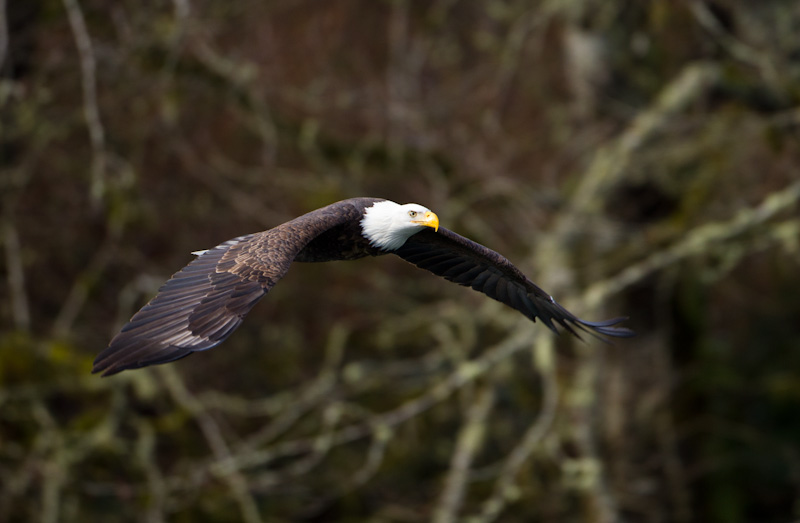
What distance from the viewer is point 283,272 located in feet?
13.2

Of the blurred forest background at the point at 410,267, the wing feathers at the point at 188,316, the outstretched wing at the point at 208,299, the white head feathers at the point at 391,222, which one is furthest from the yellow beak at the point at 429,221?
the blurred forest background at the point at 410,267

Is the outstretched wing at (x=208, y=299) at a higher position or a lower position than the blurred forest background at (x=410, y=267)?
lower

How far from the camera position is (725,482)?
1030 cm

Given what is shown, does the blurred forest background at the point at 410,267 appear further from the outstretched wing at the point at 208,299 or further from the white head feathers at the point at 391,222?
the outstretched wing at the point at 208,299

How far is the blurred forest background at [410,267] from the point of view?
7.32m

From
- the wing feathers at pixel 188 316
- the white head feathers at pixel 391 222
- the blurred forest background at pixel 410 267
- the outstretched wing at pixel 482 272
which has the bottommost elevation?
the wing feathers at pixel 188 316

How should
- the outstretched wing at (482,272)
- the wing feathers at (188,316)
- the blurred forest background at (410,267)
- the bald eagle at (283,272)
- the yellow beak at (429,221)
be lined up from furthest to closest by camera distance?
the blurred forest background at (410,267) → the outstretched wing at (482,272) → the yellow beak at (429,221) → the bald eagle at (283,272) → the wing feathers at (188,316)

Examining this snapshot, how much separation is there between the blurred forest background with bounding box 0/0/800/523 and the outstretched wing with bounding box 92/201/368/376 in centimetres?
214

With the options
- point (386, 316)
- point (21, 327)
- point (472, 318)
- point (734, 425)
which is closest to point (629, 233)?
point (472, 318)

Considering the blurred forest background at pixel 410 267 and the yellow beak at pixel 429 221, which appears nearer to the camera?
the yellow beak at pixel 429 221

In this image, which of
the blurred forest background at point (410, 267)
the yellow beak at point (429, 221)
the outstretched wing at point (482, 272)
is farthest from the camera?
the blurred forest background at point (410, 267)

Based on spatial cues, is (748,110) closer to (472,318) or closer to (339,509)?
(472,318)

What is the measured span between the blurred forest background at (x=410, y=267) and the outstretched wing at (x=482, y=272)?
101cm

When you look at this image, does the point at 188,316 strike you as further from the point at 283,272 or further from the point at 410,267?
the point at 410,267
